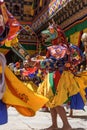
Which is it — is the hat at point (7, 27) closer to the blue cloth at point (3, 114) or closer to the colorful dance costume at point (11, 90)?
the colorful dance costume at point (11, 90)

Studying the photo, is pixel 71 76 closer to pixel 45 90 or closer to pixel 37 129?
pixel 45 90

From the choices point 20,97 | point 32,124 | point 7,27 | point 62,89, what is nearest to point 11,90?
point 20,97

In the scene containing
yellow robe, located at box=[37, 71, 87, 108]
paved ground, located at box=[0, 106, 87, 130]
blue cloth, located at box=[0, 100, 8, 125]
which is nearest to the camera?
blue cloth, located at box=[0, 100, 8, 125]

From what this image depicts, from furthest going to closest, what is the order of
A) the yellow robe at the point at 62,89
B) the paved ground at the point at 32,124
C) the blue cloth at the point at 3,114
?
the paved ground at the point at 32,124 < the yellow robe at the point at 62,89 < the blue cloth at the point at 3,114

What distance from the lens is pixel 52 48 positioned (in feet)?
13.9

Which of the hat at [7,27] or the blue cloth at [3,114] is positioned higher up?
the hat at [7,27]

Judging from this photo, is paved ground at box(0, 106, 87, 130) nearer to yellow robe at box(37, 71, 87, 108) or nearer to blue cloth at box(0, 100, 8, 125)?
yellow robe at box(37, 71, 87, 108)

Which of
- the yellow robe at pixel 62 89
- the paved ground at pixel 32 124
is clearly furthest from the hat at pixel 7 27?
the paved ground at pixel 32 124

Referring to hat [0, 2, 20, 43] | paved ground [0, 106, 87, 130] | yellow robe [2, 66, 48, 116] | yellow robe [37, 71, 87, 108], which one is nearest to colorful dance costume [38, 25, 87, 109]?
yellow robe [37, 71, 87, 108]

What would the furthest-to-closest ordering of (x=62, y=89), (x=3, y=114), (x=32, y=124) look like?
(x=32, y=124), (x=62, y=89), (x=3, y=114)

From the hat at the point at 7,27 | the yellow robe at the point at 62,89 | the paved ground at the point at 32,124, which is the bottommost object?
the paved ground at the point at 32,124

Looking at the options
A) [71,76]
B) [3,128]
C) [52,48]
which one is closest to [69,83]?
[71,76]

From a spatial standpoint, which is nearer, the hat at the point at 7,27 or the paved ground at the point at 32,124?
the hat at the point at 7,27

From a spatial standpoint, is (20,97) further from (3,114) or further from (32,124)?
(32,124)
